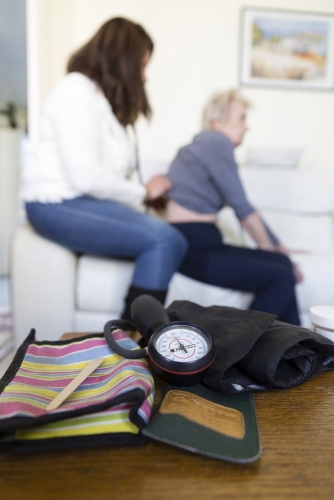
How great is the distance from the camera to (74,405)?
1.49 ft

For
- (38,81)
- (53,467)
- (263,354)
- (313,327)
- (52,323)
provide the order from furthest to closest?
(38,81) < (52,323) < (313,327) < (263,354) < (53,467)

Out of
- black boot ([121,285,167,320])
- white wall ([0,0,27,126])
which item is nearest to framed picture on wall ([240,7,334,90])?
white wall ([0,0,27,126])

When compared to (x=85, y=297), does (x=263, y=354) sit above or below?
above

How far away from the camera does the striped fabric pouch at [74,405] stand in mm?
415

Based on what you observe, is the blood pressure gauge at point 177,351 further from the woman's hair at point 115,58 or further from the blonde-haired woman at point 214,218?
the woman's hair at point 115,58

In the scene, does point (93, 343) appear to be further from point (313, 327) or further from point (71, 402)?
point (313, 327)

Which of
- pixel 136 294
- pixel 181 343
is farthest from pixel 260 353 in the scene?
pixel 136 294

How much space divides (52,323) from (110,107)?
2.34 ft

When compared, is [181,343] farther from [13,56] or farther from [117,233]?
[13,56]

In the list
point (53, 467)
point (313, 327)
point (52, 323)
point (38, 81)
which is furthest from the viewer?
point (38, 81)

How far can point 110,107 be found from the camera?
1362 mm

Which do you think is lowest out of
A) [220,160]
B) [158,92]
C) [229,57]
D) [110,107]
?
[220,160]

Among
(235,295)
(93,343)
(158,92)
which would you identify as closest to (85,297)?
(235,295)

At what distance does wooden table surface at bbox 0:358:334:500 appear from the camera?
1.17 ft
